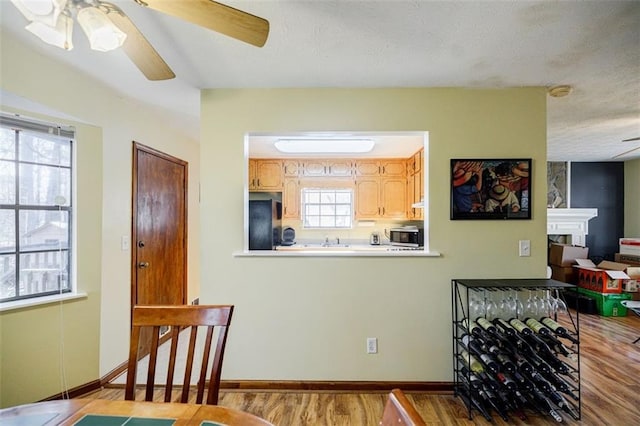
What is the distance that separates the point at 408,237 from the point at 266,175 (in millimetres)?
2403

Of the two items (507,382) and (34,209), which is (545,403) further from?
(34,209)

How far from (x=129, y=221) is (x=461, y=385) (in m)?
3.09

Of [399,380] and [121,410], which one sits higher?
[121,410]

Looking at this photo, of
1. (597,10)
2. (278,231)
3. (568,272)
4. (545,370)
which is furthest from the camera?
(568,272)

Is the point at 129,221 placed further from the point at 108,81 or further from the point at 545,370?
the point at 545,370

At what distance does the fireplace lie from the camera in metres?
5.21

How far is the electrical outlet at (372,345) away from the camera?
2.37 meters

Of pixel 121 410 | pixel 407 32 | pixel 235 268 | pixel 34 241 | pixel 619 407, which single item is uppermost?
pixel 407 32

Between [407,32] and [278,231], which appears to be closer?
[407,32]

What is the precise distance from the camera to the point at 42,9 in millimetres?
938

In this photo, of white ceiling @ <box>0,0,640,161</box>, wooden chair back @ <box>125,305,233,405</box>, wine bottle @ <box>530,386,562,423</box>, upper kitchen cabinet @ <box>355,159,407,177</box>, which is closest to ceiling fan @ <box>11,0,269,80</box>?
white ceiling @ <box>0,0,640,161</box>

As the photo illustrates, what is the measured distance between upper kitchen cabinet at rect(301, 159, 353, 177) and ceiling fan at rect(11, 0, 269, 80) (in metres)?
3.74

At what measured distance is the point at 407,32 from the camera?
166cm

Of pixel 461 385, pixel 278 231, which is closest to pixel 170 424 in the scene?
pixel 461 385
